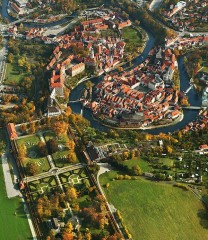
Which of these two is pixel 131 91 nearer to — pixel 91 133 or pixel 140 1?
pixel 91 133

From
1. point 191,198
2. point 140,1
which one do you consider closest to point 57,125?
point 191,198

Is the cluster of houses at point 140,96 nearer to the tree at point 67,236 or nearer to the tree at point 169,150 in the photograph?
the tree at point 169,150

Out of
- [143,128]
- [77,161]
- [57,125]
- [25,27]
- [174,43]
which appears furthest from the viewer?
[25,27]

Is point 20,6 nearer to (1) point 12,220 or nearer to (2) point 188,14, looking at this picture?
(2) point 188,14

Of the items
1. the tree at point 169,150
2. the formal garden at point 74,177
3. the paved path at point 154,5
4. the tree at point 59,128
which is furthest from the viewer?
the paved path at point 154,5

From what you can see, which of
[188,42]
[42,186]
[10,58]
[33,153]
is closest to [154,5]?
[188,42]

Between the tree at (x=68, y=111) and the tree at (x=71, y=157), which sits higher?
the tree at (x=68, y=111)

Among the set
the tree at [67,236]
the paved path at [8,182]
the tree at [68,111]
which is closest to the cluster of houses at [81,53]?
the tree at [68,111]
